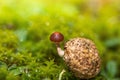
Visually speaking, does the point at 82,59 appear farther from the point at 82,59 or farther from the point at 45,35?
the point at 45,35

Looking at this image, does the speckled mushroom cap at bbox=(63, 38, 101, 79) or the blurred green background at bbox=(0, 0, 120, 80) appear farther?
the blurred green background at bbox=(0, 0, 120, 80)

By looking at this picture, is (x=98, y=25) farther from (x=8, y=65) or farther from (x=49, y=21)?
(x=8, y=65)

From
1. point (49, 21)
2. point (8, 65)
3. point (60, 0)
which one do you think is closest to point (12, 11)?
point (49, 21)

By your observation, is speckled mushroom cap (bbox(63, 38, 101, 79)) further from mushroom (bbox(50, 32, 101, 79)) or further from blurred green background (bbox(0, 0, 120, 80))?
blurred green background (bbox(0, 0, 120, 80))

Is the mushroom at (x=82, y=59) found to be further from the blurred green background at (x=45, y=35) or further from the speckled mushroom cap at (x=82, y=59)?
the blurred green background at (x=45, y=35)

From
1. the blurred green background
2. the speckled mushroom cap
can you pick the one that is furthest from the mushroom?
the blurred green background

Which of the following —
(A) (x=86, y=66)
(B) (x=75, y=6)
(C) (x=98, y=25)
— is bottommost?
(A) (x=86, y=66)

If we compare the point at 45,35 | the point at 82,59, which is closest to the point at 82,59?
the point at 82,59
